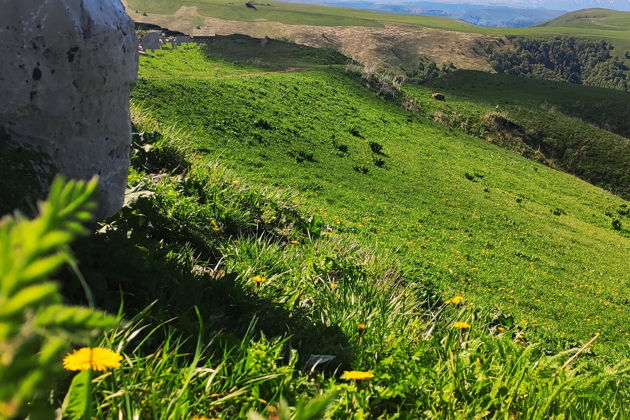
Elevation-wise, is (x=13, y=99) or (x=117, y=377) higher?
(x=13, y=99)

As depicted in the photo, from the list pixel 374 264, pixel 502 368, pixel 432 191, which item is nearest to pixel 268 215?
pixel 374 264

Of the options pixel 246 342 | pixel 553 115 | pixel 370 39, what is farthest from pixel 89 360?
pixel 370 39

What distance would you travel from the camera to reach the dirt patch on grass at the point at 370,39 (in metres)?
123

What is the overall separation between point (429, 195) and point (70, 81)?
16.3 m

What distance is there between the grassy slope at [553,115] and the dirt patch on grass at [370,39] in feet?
180

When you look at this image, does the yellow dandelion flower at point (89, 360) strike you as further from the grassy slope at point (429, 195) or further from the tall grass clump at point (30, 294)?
the grassy slope at point (429, 195)

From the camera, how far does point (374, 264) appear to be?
7656 millimetres

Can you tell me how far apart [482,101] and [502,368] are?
170 feet

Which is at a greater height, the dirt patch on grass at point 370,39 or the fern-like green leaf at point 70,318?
the dirt patch on grass at point 370,39

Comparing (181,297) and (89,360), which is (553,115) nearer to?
(181,297)

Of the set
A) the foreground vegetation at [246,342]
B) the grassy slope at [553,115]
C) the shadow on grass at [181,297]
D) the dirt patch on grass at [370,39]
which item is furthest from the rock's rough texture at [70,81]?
the dirt patch on grass at [370,39]

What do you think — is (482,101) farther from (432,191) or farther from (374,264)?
(374,264)

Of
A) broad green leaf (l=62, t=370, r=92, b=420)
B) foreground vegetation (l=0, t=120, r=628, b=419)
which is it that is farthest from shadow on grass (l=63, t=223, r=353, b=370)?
broad green leaf (l=62, t=370, r=92, b=420)

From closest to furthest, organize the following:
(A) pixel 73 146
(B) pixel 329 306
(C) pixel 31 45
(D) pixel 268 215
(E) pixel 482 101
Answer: (C) pixel 31 45
(A) pixel 73 146
(B) pixel 329 306
(D) pixel 268 215
(E) pixel 482 101
